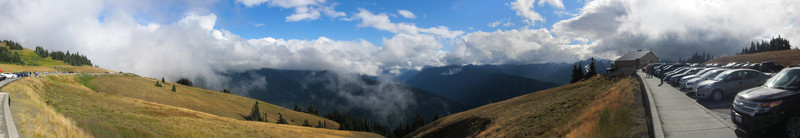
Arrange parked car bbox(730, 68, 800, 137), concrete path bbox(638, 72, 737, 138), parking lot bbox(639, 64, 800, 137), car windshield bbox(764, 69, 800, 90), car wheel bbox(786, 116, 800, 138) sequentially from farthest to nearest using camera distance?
concrete path bbox(638, 72, 737, 138) < car windshield bbox(764, 69, 800, 90) < parking lot bbox(639, 64, 800, 137) < parked car bbox(730, 68, 800, 137) < car wheel bbox(786, 116, 800, 138)

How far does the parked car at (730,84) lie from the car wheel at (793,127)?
442 inches

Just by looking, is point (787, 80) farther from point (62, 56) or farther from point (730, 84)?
point (62, 56)

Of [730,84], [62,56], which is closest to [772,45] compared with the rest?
[730,84]

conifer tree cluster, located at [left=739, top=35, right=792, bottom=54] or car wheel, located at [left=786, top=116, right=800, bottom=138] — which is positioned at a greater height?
conifer tree cluster, located at [left=739, top=35, right=792, bottom=54]

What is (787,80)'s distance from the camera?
9.11 m

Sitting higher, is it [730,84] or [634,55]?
[634,55]

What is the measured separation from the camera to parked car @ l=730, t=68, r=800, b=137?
7.88 metres

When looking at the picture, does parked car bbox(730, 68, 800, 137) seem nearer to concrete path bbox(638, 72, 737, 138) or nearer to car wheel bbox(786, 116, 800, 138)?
car wheel bbox(786, 116, 800, 138)

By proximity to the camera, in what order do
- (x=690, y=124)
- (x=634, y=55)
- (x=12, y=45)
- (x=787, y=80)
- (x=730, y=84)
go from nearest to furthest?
(x=787, y=80) → (x=690, y=124) → (x=730, y=84) → (x=634, y=55) → (x=12, y=45)

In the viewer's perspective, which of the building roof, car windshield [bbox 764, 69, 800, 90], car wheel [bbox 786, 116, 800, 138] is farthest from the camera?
the building roof

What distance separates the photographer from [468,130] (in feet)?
107

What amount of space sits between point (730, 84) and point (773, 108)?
12229mm

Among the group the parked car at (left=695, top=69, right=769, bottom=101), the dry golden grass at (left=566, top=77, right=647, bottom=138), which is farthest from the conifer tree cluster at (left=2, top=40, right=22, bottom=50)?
the parked car at (left=695, top=69, right=769, bottom=101)

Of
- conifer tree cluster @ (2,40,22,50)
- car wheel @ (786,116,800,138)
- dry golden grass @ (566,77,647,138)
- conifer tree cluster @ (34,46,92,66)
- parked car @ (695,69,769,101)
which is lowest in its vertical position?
dry golden grass @ (566,77,647,138)
